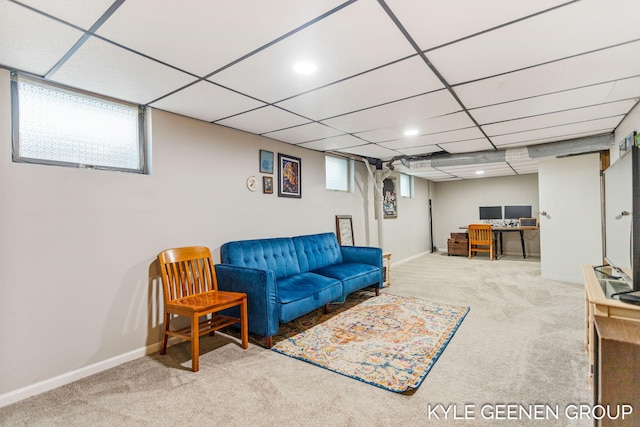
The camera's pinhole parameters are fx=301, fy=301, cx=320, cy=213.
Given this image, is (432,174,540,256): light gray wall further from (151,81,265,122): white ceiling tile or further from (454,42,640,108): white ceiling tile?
(151,81,265,122): white ceiling tile

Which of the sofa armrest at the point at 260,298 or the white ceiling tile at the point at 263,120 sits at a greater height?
the white ceiling tile at the point at 263,120

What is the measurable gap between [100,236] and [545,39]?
11.0 ft

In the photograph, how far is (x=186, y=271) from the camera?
2828mm

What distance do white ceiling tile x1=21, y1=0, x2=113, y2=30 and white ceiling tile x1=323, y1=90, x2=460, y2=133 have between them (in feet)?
6.90

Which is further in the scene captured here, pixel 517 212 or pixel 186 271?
pixel 517 212

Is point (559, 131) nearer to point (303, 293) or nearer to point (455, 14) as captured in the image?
point (455, 14)

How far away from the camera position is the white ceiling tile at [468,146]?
4.41 metres

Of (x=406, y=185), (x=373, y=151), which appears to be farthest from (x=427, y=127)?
(x=406, y=185)

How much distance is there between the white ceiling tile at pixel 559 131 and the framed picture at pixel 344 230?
8.24ft

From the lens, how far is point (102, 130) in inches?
100

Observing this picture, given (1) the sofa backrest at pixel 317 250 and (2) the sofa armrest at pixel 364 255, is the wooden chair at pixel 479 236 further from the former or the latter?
(1) the sofa backrest at pixel 317 250

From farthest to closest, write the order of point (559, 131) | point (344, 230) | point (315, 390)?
point (344, 230), point (559, 131), point (315, 390)

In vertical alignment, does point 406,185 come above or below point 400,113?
below

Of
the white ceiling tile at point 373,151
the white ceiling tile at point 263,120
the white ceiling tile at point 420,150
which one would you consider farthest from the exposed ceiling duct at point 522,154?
the white ceiling tile at point 263,120
